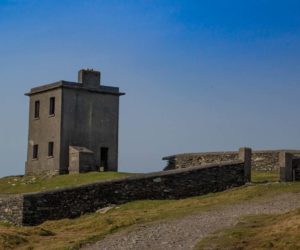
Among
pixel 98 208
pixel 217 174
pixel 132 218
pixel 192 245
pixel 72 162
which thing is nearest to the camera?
pixel 192 245

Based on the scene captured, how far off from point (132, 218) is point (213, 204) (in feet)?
11.0

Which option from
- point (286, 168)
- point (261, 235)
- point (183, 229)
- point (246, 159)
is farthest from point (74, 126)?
point (261, 235)

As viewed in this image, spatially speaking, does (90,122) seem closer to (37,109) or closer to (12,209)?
(37,109)

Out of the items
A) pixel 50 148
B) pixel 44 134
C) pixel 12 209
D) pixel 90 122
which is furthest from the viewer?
pixel 44 134

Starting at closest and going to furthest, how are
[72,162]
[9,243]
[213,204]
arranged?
[9,243] → [213,204] → [72,162]

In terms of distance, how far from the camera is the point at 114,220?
19547mm

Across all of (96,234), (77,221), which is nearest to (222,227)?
(96,234)

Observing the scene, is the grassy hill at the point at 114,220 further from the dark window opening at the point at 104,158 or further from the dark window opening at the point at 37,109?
the dark window opening at the point at 37,109

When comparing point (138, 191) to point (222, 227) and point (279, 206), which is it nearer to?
point (279, 206)

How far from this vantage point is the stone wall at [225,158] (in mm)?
31094

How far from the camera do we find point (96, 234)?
→ 17.5 m

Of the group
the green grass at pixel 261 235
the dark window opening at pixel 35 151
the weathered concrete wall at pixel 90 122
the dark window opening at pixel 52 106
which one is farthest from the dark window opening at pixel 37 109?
the green grass at pixel 261 235

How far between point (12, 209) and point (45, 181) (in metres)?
12.5

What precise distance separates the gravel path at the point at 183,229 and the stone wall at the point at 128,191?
4803 mm
